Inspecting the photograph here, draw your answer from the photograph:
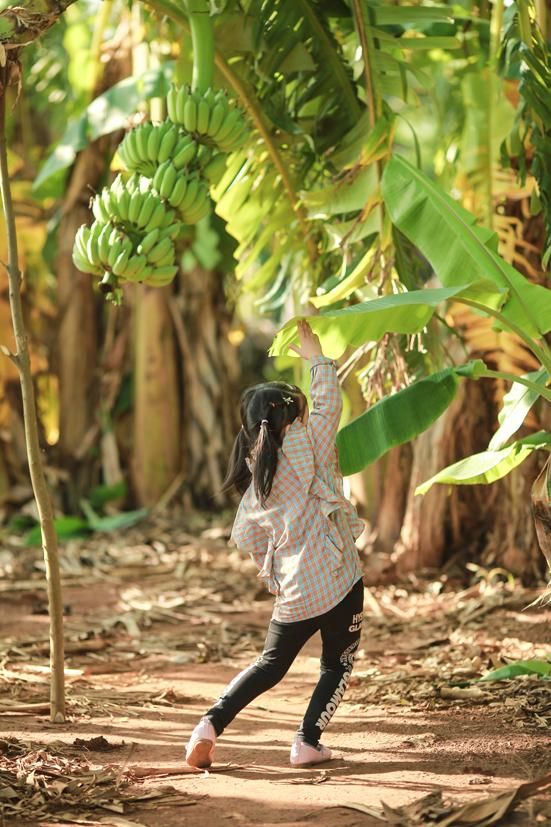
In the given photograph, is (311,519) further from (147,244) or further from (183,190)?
(183,190)

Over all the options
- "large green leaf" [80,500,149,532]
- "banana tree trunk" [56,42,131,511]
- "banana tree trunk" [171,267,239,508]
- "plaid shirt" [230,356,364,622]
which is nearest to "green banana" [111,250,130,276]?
"plaid shirt" [230,356,364,622]

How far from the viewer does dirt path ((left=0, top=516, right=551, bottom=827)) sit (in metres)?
2.95

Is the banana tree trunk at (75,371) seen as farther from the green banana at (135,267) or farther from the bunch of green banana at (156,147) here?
the green banana at (135,267)

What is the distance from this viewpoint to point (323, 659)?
134 inches

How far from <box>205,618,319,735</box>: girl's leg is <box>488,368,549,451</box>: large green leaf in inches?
39.0

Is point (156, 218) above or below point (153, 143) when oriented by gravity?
below

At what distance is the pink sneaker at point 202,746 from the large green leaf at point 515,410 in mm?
1419

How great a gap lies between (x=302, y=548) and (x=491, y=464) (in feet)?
2.68

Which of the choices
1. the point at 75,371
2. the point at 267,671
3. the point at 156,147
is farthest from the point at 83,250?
the point at 75,371

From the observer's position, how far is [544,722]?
349 centimetres

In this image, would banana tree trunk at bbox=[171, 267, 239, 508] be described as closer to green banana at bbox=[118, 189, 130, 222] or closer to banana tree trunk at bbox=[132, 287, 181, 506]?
banana tree trunk at bbox=[132, 287, 181, 506]

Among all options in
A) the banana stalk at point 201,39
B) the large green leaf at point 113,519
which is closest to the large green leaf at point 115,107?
the banana stalk at point 201,39

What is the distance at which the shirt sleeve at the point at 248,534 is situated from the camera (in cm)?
345

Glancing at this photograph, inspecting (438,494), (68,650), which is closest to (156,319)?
(438,494)
